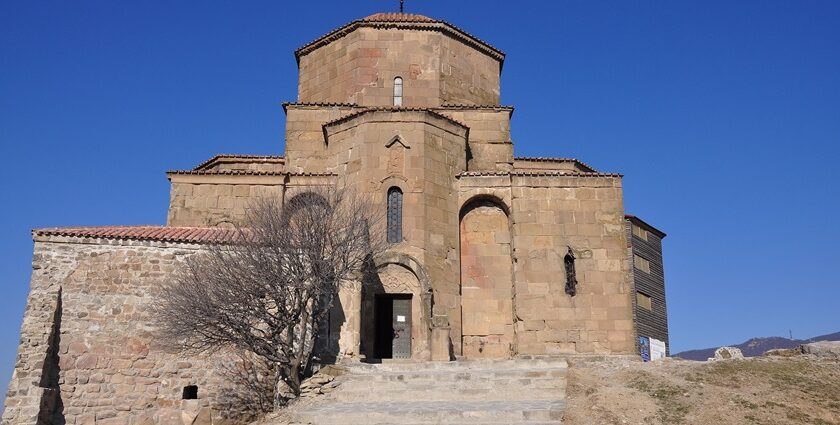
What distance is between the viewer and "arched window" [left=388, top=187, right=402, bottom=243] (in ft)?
61.2

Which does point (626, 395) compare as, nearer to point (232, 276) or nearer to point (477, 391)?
point (477, 391)

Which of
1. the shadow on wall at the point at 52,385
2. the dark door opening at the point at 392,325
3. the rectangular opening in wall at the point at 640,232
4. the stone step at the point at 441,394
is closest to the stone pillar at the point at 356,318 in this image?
the dark door opening at the point at 392,325

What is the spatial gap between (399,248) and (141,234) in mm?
5893

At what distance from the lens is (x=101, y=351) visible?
49.4 feet

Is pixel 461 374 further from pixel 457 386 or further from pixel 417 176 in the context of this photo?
pixel 417 176

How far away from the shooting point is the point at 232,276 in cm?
1446

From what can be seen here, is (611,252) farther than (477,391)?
Yes

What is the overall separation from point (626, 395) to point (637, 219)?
9.70 metres

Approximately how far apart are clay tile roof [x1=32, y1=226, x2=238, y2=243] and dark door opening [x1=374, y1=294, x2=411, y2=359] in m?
4.09

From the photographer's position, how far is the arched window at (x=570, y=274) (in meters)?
19.2

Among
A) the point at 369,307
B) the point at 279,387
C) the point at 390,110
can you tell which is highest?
the point at 390,110

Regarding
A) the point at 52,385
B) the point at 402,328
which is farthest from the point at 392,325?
the point at 52,385

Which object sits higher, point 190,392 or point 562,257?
point 562,257

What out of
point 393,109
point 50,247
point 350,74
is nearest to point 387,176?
point 393,109
